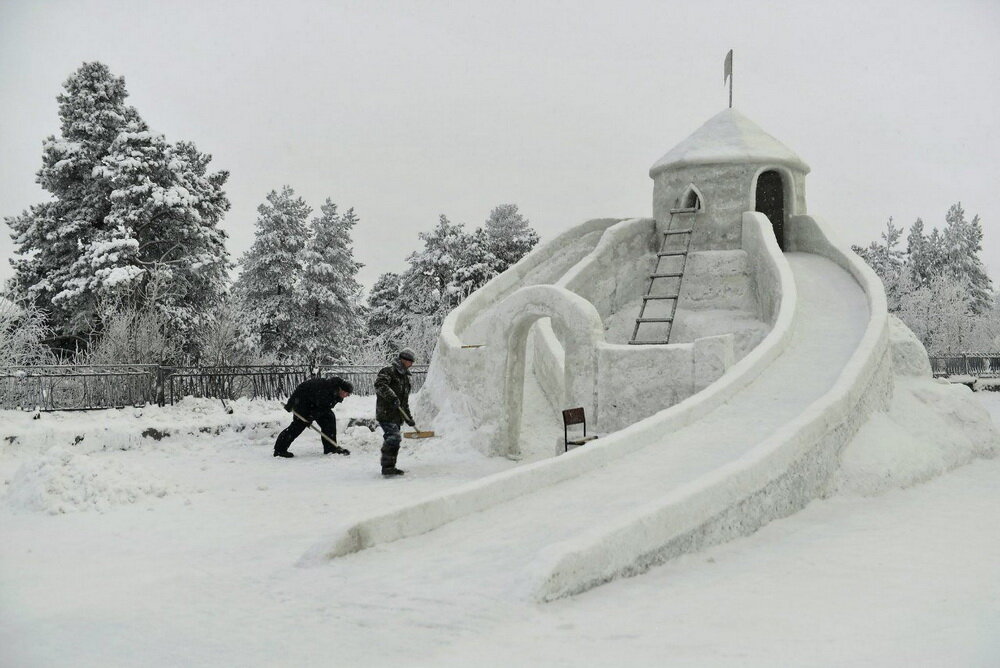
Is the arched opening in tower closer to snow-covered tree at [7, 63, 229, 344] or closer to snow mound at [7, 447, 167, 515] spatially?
snow mound at [7, 447, 167, 515]

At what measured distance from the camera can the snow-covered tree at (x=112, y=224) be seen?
25.1 m

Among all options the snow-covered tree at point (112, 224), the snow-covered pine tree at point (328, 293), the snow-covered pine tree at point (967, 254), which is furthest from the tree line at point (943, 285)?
the snow-covered tree at point (112, 224)

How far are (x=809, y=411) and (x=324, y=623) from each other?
5815 mm

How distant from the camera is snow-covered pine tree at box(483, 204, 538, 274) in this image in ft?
128

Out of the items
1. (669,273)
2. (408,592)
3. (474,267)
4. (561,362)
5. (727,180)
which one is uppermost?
(474,267)

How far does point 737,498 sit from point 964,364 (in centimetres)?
3413

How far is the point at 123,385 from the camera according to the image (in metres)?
17.5

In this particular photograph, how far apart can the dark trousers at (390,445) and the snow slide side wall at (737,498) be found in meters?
4.03

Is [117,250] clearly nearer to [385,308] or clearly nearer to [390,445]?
[390,445]

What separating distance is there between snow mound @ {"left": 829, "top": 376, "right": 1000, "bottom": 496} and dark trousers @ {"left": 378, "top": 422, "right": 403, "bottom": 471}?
17.6 ft

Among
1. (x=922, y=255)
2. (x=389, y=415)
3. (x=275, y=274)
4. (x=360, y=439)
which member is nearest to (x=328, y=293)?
(x=275, y=274)

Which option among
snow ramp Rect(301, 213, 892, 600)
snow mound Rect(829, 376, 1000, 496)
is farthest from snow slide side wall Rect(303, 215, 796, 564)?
snow mound Rect(829, 376, 1000, 496)

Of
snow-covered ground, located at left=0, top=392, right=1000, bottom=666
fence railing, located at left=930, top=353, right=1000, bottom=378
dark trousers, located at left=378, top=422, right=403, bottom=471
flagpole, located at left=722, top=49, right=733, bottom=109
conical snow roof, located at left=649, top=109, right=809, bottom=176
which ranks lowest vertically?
snow-covered ground, located at left=0, top=392, right=1000, bottom=666

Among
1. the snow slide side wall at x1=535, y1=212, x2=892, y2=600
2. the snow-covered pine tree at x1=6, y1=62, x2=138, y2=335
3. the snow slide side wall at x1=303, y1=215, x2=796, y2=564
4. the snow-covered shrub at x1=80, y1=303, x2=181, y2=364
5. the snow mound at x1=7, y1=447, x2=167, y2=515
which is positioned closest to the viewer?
the snow slide side wall at x1=535, y1=212, x2=892, y2=600
